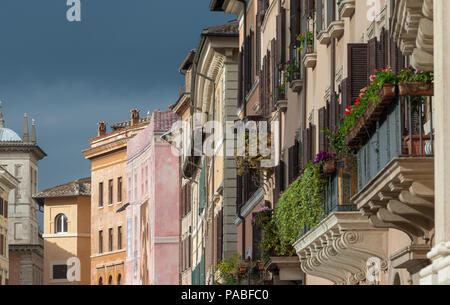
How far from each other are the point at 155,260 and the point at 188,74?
10387 mm

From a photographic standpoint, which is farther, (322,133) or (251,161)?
(251,161)

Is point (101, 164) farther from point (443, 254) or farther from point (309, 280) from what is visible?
point (443, 254)

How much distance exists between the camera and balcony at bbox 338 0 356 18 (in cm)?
2308

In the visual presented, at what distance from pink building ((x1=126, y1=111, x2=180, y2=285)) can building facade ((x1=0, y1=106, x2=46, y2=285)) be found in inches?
1781

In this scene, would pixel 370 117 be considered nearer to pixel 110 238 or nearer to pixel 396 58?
pixel 396 58

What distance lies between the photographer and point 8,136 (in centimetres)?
13800

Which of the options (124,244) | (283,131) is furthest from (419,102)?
(124,244)

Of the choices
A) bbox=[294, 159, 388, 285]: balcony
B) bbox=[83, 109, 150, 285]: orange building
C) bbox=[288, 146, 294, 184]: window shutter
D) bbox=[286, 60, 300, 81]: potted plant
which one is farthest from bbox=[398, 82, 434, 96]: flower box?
bbox=[83, 109, 150, 285]: orange building

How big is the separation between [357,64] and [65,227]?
302 ft

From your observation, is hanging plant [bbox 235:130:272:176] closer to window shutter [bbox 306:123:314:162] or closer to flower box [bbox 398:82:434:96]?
window shutter [bbox 306:123:314:162]

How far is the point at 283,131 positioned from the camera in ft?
107

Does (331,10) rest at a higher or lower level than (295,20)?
lower

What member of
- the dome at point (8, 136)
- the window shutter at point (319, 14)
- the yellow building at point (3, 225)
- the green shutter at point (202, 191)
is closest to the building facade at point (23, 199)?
the dome at point (8, 136)

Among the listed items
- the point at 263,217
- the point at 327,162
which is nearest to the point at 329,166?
the point at 327,162
